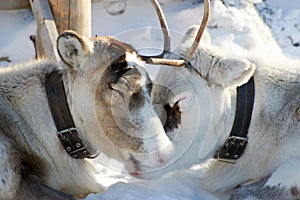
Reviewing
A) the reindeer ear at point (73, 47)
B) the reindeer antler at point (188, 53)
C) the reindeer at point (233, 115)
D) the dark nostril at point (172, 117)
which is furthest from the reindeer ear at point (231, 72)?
the reindeer ear at point (73, 47)

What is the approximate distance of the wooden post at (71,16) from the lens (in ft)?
17.2

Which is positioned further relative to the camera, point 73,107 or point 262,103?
point 262,103

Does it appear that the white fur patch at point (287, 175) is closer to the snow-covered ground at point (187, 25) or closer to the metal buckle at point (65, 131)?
the metal buckle at point (65, 131)

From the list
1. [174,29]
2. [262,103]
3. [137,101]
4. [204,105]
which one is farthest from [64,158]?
[174,29]

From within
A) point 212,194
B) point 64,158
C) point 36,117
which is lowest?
point 212,194

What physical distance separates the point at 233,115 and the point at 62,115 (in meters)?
0.98

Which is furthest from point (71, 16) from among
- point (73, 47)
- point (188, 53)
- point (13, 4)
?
point (73, 47)

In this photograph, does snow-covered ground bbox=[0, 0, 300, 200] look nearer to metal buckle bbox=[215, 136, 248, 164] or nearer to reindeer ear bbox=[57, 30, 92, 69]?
metal buckle bbox=[215, 136, 248, 164]

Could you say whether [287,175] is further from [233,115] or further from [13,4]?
[13,4]

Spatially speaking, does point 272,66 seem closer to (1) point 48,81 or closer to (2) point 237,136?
(2) point 237,136

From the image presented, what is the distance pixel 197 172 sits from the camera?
4.06m

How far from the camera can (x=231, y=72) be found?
3.51 m

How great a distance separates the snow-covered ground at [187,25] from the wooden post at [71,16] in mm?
748

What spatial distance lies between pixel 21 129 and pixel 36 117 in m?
0.11
